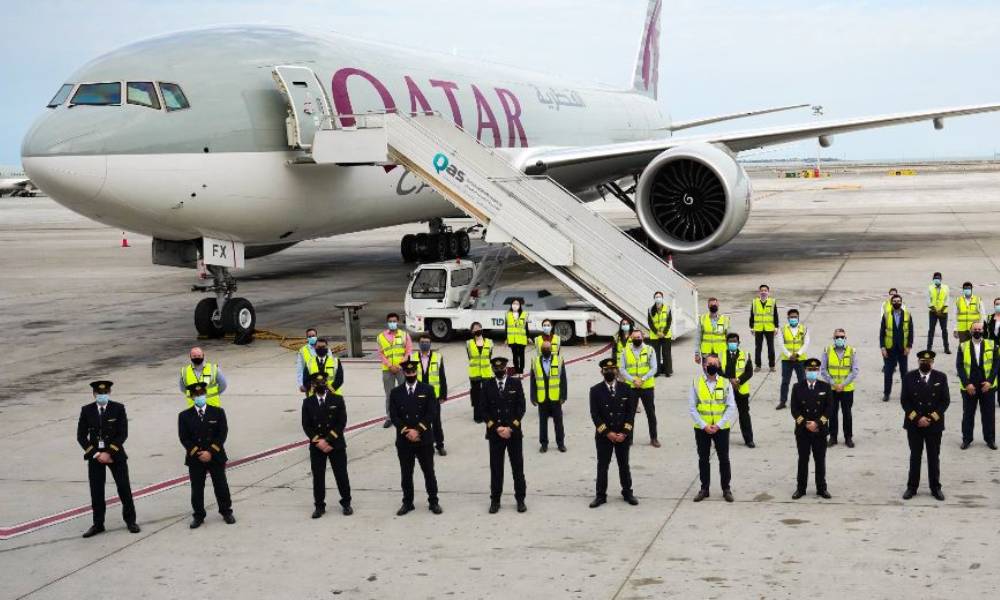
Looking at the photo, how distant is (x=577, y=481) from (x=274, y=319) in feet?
44.8

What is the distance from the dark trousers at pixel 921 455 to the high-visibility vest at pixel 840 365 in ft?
6.27

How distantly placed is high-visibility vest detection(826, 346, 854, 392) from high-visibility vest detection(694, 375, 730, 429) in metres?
2.23

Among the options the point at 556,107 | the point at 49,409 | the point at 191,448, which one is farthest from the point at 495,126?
the point at 191,448

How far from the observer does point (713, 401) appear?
35.3 feet

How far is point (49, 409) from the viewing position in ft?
52.2

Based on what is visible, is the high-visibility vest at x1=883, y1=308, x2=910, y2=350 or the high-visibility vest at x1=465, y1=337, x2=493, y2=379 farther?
the high-visibility vest at x1=883, y1=308, x2=910, y2=350

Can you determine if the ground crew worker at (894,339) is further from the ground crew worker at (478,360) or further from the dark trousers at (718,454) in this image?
the ground crew worker at (478,360)

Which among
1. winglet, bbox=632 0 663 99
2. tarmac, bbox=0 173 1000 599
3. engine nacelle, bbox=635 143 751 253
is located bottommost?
tarmac, bbox=0 173 1000 599

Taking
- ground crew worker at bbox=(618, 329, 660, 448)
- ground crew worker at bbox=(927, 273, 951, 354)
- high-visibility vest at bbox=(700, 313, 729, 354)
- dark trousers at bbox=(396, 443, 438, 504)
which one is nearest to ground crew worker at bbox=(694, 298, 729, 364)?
high-visibility vest at bbox=(700, 313, 729, 354)

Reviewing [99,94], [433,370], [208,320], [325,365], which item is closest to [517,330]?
[433,370]

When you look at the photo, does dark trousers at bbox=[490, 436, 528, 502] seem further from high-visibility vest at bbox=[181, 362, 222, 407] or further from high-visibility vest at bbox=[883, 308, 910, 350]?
high-visibility vest at bbox=[883, 308, 910, 350]

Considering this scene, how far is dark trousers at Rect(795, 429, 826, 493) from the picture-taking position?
34.3 feet

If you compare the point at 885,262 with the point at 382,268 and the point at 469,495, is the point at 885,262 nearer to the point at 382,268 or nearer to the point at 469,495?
the point at 382,268

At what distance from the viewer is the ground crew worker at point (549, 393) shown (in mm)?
12617
